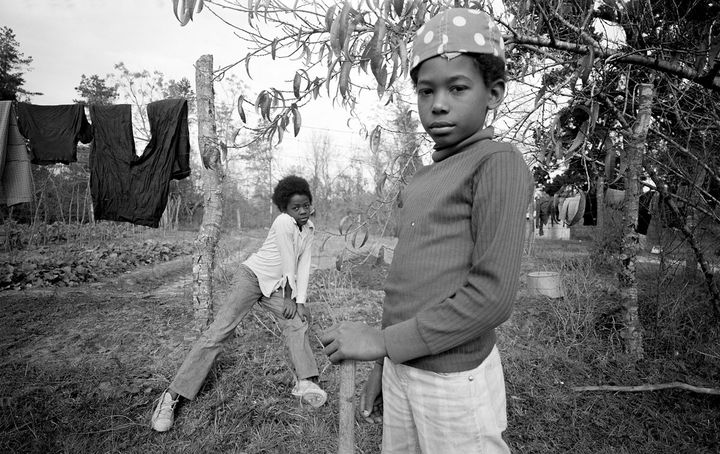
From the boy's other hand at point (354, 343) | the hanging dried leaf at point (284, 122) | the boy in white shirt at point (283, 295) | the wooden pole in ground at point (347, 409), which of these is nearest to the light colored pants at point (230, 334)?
the boy in white shirt at point (283, 295)

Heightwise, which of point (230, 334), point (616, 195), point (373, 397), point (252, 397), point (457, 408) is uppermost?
point (616, 195)

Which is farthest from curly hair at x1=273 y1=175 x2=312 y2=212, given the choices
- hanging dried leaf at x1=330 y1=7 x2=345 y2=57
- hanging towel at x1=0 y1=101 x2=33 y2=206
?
hanging towel at x1=0 y1=101 x2=33 y2=206

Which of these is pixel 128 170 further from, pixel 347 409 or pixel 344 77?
pixel 347 409

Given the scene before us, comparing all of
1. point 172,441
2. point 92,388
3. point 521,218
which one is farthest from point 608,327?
point 92,388

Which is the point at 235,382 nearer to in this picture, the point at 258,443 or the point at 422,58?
the point at 258,443

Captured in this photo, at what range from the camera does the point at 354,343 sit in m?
0.87

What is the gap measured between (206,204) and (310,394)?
161cm

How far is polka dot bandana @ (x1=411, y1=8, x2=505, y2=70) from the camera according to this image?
836 mm

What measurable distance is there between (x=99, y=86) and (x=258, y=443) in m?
29.0

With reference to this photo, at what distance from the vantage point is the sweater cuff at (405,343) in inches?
31.9

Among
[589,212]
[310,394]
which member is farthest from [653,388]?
[589,212]

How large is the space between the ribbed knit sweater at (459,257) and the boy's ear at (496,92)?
0.07 m

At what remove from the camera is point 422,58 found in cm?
88

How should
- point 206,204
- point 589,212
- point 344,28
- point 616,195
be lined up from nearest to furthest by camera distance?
point 344,28 < point 206,204 < point 616,195 < point 589,212
